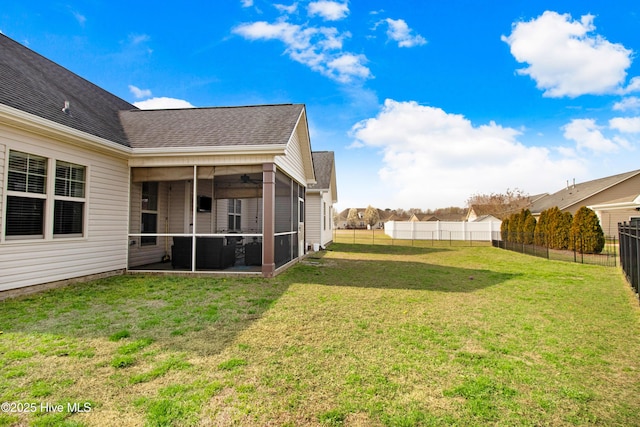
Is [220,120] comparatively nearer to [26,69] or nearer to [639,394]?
[26,69]

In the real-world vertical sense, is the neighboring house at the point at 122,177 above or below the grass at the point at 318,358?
above

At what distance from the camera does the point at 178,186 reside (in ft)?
34.3

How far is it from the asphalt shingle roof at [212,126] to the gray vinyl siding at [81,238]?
120 cm

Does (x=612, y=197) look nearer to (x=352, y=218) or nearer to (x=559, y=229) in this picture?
(x=559, y=229)

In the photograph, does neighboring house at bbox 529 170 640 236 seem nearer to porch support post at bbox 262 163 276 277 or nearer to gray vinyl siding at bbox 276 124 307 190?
gray vinyl siding at bbox 276 124 307 190

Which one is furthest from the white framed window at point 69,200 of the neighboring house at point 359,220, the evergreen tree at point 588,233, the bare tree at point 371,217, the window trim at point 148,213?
the bare tree at point 371,217

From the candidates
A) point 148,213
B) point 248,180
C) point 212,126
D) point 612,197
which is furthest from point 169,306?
point 612,197

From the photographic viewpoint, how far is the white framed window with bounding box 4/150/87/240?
5.55 metres

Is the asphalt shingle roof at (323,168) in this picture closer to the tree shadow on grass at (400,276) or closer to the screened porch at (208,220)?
the screened porch at (208,220)

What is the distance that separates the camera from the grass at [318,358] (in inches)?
90.9

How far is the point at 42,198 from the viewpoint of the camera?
5.99m

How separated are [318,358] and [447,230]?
27.0 meters

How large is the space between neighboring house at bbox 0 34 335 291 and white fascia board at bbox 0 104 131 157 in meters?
0.02

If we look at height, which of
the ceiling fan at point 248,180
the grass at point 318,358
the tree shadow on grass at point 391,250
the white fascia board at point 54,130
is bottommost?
the grass at point 318,358
